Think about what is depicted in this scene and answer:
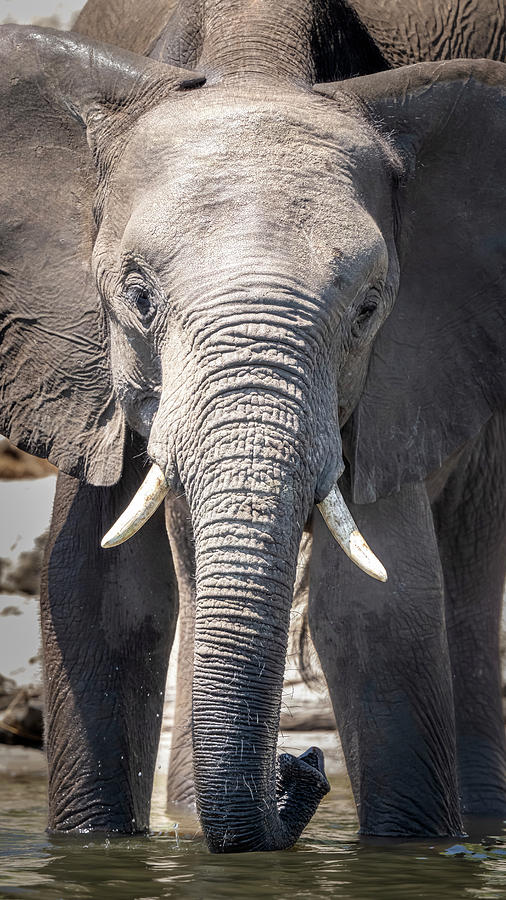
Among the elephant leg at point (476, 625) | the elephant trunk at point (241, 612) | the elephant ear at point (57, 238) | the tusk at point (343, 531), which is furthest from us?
the elephant leg at point (476, 625)

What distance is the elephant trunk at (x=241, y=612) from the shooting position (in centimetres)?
377

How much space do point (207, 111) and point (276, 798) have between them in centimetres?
154

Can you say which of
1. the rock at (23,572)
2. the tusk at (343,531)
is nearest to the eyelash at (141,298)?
the tusk at (343,531)

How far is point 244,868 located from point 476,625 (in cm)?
217

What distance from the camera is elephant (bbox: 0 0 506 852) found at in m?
3.85

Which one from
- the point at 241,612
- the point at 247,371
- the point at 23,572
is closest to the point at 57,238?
the point at 247,371

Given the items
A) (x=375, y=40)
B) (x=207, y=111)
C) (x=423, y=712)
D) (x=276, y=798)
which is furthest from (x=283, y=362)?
(x=375, y=40)

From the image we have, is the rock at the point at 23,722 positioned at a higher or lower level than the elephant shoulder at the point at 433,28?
lower

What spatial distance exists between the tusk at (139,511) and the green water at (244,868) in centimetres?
73

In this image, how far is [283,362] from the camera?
390 cm

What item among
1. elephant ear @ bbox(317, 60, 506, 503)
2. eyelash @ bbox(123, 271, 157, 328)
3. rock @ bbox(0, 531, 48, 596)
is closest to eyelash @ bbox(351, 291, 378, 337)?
elephant ear @ bbox(317, 60, 506, 503)

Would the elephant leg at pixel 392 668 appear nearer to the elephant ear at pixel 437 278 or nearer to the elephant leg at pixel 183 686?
the elephant ear at pixel 437 278

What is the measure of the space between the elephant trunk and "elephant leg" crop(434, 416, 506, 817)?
85.3 inches

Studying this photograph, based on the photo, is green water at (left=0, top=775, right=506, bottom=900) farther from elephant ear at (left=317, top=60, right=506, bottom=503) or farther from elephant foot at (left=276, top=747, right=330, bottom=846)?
elephant ear at (left=317, top=60, right=506, bottom=503)
